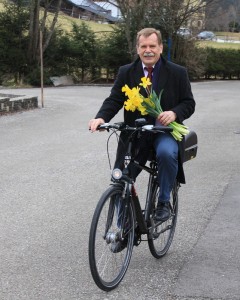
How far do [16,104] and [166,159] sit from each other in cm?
1260

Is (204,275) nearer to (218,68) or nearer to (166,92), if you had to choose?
(166,92)

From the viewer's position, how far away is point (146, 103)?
13.3ft

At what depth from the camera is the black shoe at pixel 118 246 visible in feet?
13.1

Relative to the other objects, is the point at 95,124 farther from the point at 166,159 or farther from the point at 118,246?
the point at 118,246

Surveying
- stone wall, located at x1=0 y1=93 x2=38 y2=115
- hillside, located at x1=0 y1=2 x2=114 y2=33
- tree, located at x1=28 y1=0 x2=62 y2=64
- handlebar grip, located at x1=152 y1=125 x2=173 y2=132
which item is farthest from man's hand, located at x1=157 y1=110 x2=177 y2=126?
hillside, located at x1=0 y1=2 x2=114 y2=33

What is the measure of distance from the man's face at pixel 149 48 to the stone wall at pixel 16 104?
11.7 meters

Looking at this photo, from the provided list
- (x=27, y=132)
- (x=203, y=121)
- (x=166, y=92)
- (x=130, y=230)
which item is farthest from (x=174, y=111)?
(x=203, y=121)

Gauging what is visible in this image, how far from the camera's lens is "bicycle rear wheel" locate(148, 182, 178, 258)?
438 cm

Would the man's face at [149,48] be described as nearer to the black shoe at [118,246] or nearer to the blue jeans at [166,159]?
the blue jeans at [166,159]

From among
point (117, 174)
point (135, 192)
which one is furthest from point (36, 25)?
point (117, 174)

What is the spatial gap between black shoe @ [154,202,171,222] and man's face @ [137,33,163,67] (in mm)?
1185

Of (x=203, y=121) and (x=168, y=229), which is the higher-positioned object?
(x=168, y=229)

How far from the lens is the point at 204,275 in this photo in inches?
165

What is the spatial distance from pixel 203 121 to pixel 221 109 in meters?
3.33
